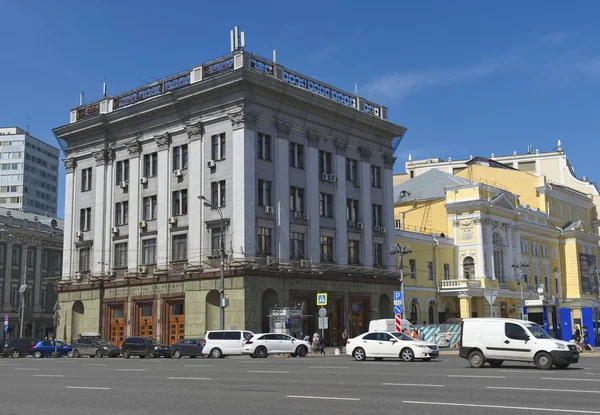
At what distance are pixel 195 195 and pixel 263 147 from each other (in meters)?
5.81

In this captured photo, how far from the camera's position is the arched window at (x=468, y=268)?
7108 cm

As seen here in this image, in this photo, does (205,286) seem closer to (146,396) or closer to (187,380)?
(187,380)

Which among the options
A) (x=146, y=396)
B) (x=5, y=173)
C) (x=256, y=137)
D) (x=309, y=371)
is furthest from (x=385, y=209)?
(x=5, y=173)

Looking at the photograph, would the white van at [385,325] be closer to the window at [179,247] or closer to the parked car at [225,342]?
the parked car at [225,342]

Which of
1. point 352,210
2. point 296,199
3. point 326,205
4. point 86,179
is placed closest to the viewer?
point 296,199

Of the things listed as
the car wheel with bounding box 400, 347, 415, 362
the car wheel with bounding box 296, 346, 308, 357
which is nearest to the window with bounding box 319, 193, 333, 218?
the car wheel with bounding box 296, 346, 308, 357

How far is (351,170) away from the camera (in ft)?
180

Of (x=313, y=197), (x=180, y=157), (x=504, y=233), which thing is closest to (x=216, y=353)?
(x=313, y=197)

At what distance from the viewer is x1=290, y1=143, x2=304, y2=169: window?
165 feet

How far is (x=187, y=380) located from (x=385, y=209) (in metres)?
39.4

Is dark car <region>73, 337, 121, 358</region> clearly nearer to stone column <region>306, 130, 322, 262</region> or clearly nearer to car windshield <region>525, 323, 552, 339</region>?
stone column <region>306, 130, 322, 262</region>

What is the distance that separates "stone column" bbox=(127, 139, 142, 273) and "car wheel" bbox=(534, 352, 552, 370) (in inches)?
1352

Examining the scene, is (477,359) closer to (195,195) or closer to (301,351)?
(301,351)

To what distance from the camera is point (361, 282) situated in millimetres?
52625
